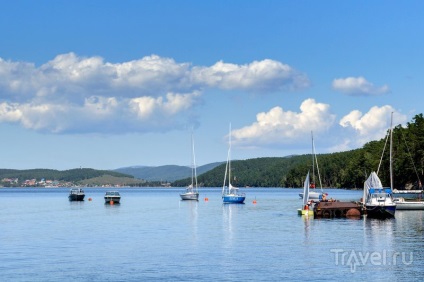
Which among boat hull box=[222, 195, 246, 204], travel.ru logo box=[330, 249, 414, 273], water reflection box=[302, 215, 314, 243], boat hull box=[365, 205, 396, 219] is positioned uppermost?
boat hull box=[222, 195, 246, 204]

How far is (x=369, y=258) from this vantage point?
197 feet

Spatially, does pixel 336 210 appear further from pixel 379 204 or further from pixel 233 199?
pixel 233 199

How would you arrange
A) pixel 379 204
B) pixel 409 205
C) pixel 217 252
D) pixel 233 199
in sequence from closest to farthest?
pixel 217 252, pixel 379 204, pixel 409 205, pixel 233 199

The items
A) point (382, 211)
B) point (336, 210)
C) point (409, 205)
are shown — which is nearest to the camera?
point (382, 211)

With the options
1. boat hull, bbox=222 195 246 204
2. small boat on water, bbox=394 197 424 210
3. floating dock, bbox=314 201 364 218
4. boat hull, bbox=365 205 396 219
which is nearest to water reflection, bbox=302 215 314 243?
floating dock, bbox=314 201 364 218

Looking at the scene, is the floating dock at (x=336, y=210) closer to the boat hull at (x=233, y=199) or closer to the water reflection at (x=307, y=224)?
the water reflection at (x=307, y=224)

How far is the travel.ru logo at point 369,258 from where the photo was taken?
56.8 metres

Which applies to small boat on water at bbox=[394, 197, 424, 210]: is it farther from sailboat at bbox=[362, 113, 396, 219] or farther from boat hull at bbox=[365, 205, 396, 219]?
boat hull at bbox=[365, 205, 396, 219]

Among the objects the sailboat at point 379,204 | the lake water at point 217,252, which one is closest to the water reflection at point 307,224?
the lake water at point 217,252

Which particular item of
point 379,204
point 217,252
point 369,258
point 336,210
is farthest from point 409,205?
point 369,258

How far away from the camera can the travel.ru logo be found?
56.8m

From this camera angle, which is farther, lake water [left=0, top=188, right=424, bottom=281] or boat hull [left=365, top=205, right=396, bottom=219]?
boat hull [left=365, top=205, right=396, bottom=219]

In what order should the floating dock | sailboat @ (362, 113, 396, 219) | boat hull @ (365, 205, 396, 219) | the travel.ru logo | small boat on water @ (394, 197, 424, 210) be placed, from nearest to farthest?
the travel.ru logo → boat hull @ (365, 205, 396, 219) → sailboat @ (362, 113, 396, 219) → the floating dock → small boat on water @ (394, 197, 424, 210)

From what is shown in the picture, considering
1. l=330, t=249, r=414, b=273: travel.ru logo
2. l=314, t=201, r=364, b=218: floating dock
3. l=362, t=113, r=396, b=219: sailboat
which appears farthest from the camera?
l=314, t=201, r=364, b=218: floating dock
